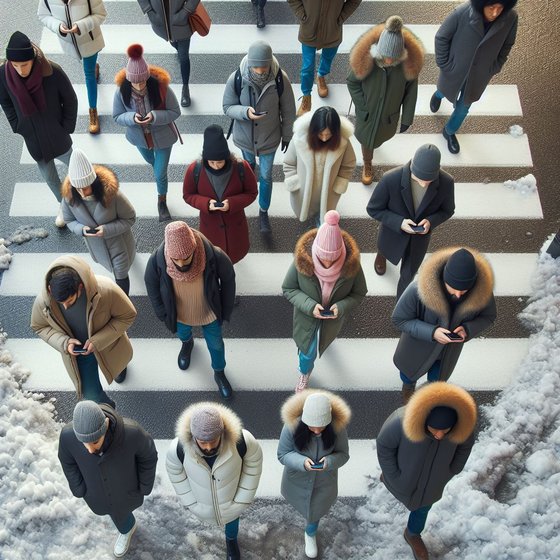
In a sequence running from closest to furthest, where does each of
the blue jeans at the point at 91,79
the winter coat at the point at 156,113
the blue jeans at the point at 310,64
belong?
the winter coat at the point at 156,113 < the blue jeans at the point at 91,79 < the blue jeans at the point at 310,64

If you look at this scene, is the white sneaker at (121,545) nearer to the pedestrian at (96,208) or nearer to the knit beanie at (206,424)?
the knit beanie at (206,424)

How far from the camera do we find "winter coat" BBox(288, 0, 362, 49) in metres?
8.75

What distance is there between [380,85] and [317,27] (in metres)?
1.60

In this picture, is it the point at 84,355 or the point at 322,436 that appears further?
the point at 84,355

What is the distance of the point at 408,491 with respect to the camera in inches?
229

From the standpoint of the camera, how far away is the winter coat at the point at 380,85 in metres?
7.59

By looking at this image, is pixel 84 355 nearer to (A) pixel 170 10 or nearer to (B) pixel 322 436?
(B) pixel 322 436

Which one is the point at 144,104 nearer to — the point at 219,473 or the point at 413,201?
the point at 413,201

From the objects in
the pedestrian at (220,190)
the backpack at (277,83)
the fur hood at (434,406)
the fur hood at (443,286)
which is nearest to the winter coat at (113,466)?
the fur hood at (434,406)

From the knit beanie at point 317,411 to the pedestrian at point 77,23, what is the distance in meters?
5.24

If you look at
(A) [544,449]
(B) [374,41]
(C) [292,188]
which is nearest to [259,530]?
(A) [544,449]

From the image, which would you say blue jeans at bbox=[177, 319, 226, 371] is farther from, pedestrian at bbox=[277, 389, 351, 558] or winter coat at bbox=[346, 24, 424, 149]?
winter coat at bbox=[346, 24, 424, 149]

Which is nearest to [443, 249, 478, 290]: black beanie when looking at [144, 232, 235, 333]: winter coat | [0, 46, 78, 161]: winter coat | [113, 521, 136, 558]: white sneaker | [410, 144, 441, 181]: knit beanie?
[410, 144, 441, 181]: knit beanie

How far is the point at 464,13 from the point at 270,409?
439 cm
